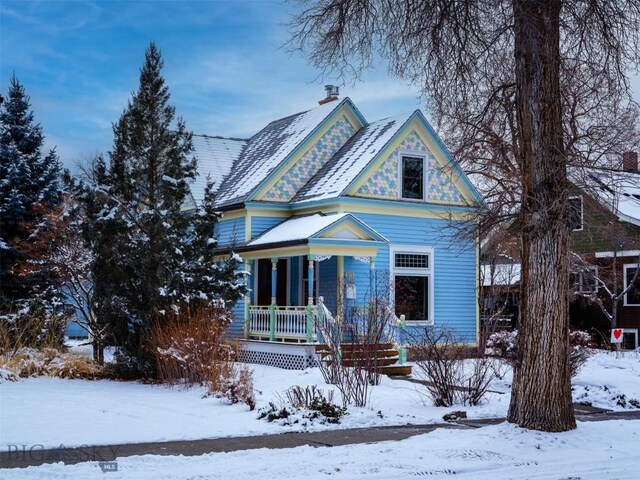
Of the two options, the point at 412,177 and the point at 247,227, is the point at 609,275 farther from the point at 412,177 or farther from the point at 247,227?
the point at 247,227

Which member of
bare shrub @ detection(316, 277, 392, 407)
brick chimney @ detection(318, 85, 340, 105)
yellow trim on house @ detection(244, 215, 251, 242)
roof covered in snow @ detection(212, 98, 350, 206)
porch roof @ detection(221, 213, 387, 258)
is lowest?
bare shrub @ detection(316, 277, 392, 407)

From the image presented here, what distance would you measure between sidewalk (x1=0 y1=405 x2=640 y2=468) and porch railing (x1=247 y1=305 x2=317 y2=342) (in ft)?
25.9

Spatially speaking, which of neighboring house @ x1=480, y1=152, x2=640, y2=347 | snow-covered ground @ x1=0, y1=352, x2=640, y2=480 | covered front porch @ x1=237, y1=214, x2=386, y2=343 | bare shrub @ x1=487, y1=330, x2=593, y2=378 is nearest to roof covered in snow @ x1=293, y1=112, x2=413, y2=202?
covered front porch @ x1=237, y1=214, x2=386, y2=343

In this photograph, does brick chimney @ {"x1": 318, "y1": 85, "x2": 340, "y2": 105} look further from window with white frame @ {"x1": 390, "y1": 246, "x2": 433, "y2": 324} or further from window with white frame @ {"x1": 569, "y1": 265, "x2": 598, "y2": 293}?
window with white frame @ {"x1": 569, "y1": 265, "x2": 598, "y2": 293}

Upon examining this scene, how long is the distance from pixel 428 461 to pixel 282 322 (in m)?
12.1

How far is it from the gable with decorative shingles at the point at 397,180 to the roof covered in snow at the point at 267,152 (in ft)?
8.37

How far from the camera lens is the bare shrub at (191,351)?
14.7m

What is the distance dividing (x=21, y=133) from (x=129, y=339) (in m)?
11.0

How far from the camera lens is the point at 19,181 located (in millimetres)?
23469

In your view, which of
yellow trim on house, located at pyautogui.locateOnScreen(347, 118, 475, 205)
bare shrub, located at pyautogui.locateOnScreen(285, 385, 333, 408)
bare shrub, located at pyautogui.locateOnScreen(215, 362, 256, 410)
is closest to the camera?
bare shrub, located at pyautogui.locateOnScreen(285, 385, 333, 408)

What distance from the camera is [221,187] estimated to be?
2525 cm

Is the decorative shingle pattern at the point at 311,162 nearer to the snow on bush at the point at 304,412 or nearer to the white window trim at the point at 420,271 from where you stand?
the white window trim at the point at 420,271

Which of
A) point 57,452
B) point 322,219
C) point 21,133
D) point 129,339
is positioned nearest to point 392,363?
point 322,219

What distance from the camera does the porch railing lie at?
19500mm
